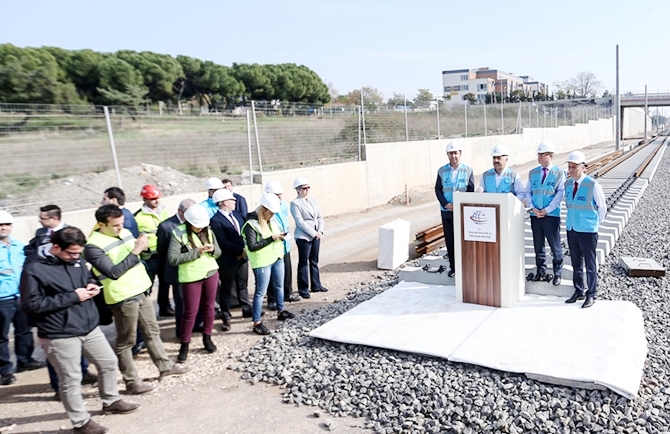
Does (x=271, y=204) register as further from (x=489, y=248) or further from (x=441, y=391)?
(x=441, y=391)

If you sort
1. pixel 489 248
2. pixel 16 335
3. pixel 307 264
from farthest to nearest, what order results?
pixel 307 264, pixel 489 248, pixel 16 335

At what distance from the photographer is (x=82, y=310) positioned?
4.36 metres

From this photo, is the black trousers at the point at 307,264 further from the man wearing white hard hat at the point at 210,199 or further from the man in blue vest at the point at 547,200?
the man in blue vest at the point at 547,200

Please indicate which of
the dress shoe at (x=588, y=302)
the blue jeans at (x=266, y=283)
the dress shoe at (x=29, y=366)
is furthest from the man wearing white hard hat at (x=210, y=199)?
the dress shoe at (x=588, y=302)

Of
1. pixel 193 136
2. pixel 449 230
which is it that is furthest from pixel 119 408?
pixel 193 136

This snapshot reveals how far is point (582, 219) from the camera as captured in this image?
20.1 feet

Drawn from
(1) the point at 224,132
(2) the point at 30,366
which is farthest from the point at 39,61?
(2) the point at 30,366

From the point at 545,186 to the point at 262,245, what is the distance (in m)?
3.71

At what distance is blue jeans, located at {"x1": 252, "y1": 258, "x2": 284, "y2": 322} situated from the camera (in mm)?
6535

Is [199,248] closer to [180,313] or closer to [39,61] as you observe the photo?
[180,313]

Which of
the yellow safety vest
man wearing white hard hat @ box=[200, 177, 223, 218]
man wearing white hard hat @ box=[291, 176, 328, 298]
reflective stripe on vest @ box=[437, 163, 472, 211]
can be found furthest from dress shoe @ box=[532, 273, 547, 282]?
the yellow safety vest

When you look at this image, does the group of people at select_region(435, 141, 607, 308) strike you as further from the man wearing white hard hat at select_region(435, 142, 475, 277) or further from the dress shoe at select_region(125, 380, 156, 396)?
the dress shoe at select_region(125, 380, 156, 396)

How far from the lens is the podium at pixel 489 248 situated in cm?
617

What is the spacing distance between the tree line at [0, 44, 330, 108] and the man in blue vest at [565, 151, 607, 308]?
20332 mm
